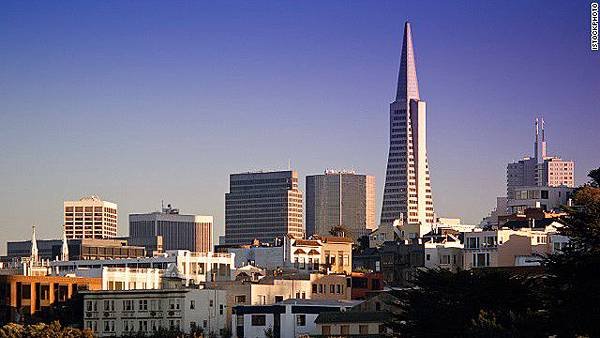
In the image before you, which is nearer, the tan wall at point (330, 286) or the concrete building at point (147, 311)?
the concrete building at point (147, 311)

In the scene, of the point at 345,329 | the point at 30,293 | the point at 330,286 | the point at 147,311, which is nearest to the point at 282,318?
the point at 345,329

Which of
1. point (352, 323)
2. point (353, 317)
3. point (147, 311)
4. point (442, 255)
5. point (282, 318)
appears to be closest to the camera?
point (352, 323)

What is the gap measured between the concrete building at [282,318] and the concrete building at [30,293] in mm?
20431

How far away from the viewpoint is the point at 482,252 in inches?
7082

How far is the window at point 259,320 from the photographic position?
156 metres

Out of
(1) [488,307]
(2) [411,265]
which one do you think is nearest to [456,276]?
(1) [488,307]

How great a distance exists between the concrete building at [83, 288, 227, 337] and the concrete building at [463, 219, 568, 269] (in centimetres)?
2676

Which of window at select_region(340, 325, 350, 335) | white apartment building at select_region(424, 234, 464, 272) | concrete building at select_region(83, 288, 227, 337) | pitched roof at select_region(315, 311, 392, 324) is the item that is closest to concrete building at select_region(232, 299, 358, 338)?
concrete building at select_region(83, 288, 227, 337)

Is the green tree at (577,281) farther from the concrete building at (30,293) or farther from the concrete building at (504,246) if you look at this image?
the concrete building at (30,293)

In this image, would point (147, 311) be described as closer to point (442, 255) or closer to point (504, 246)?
point (504, 246)

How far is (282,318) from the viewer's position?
155250mm

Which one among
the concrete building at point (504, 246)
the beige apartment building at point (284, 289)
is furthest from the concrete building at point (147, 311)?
the concrete building at point (504, 246)

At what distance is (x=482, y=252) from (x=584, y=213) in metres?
80.7

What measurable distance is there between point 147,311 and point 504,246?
36.1m
